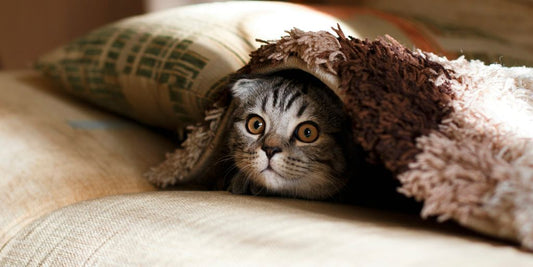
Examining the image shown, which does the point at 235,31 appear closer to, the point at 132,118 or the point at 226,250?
the point at 132,118

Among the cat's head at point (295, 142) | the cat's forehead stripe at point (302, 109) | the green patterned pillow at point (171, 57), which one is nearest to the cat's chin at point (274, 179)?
the cat's head at point (295, 142)

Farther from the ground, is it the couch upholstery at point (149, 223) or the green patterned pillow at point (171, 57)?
the green patterned pillow at point (171, 57)

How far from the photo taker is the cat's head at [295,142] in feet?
2.83

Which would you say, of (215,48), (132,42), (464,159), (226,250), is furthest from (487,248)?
(132,42)

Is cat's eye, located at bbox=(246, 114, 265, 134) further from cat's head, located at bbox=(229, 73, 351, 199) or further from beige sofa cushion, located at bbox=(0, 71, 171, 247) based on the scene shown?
beige sofa cushion, located at bbox=(0, 71, 171, 247)

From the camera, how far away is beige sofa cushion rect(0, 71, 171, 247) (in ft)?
3.08

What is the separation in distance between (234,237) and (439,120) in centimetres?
30

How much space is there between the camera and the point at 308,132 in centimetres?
88

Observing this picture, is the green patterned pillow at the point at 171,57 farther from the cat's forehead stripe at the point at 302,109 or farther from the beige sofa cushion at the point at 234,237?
the beige sofa cushion at the point at 234,237

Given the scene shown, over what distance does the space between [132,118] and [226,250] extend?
83 centimetres

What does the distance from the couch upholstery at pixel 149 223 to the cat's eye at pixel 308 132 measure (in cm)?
12

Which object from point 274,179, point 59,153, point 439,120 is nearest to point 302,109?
point 274,179

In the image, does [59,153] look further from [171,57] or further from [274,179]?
[274,179]

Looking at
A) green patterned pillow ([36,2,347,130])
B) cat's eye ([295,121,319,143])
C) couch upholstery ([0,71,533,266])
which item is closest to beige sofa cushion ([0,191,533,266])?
couch upholstery ([0,71,533,266])
